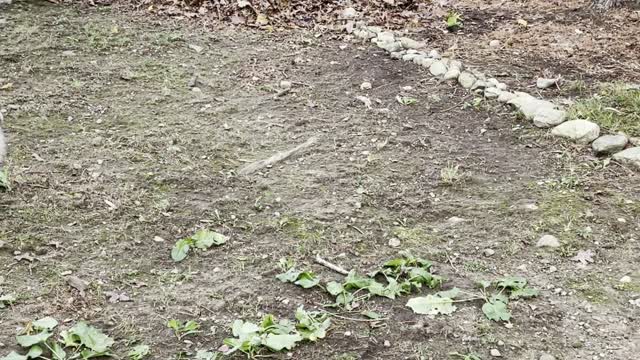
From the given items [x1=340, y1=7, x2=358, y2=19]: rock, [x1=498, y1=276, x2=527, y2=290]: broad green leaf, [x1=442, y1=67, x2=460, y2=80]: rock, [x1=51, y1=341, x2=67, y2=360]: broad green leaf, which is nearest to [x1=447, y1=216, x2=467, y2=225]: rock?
[x1=498, y1=276, x2=527, y2=290]: broad green leaf

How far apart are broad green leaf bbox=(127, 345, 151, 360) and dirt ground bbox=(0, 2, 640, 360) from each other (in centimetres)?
4

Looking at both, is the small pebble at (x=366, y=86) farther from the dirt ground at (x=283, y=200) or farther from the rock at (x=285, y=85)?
the rock at (x=285, y=85)

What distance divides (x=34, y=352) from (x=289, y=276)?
3.68ft

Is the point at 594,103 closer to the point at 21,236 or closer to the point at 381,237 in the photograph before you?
the point at 381,237

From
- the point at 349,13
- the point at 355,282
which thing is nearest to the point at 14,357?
the point at 355,282

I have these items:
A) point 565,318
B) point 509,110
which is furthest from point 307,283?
point 509,110

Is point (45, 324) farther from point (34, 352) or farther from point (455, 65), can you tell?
point (455, 65)

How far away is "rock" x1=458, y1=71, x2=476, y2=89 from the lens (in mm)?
4965

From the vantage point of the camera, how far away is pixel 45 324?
273cm

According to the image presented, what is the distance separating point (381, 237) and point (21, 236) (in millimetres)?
1817

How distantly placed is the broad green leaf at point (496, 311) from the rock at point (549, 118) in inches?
74.1

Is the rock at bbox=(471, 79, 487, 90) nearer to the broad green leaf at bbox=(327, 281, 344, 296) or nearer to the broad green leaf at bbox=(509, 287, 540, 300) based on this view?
the broad green leaf at bbox=(509, 287, 540, 300)

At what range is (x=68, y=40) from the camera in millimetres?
5605

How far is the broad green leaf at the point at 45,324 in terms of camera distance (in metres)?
2.71
